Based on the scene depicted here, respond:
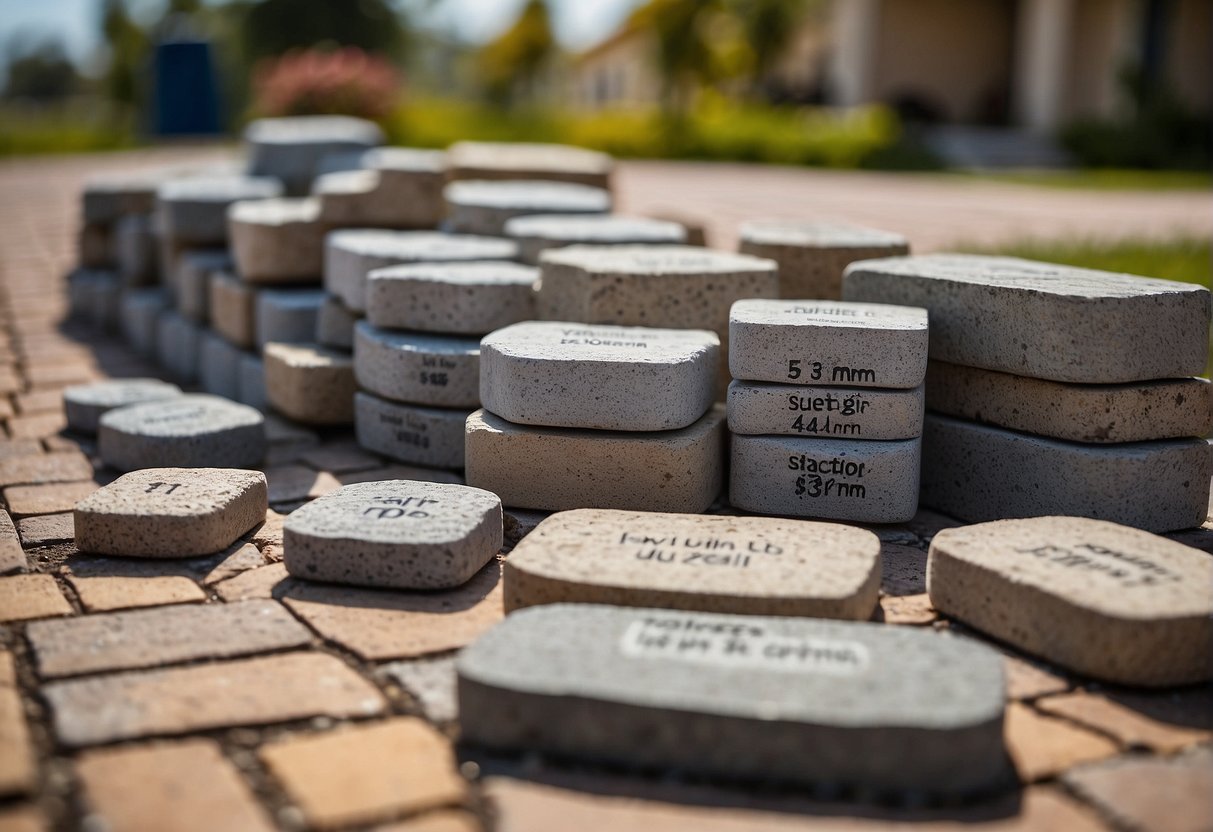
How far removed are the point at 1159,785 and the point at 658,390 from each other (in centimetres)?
166

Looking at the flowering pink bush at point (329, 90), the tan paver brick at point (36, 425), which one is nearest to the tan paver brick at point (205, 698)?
the tan paver brick at point (36, 425)

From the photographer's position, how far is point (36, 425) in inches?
186

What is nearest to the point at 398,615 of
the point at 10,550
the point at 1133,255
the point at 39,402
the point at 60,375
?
the point at 10,550

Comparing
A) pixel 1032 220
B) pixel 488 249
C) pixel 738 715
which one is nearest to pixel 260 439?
pixel 488 249

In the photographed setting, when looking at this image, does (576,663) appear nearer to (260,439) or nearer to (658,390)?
(658,390)

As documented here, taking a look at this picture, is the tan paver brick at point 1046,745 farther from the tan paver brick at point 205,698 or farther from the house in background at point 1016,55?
the house in background at point 1016,55

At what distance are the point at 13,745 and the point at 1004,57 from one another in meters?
24.8

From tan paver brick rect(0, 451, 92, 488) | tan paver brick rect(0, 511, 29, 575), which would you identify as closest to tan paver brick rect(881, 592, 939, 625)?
tan paver brick rect(0, 511, 29, 575)

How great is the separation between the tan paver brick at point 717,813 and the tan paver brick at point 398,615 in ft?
2.04

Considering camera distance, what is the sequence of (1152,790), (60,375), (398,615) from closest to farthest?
1. (1152,790)
2. (398,615)
3. (60,375)

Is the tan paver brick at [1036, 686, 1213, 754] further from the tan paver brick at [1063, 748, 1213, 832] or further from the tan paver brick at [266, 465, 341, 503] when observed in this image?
the tan paver brick at [266, 465, 341, 503]

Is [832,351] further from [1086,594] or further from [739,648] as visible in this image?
[739,648]

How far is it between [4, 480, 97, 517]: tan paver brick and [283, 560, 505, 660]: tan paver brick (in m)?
1.10

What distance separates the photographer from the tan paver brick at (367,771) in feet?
6.57
